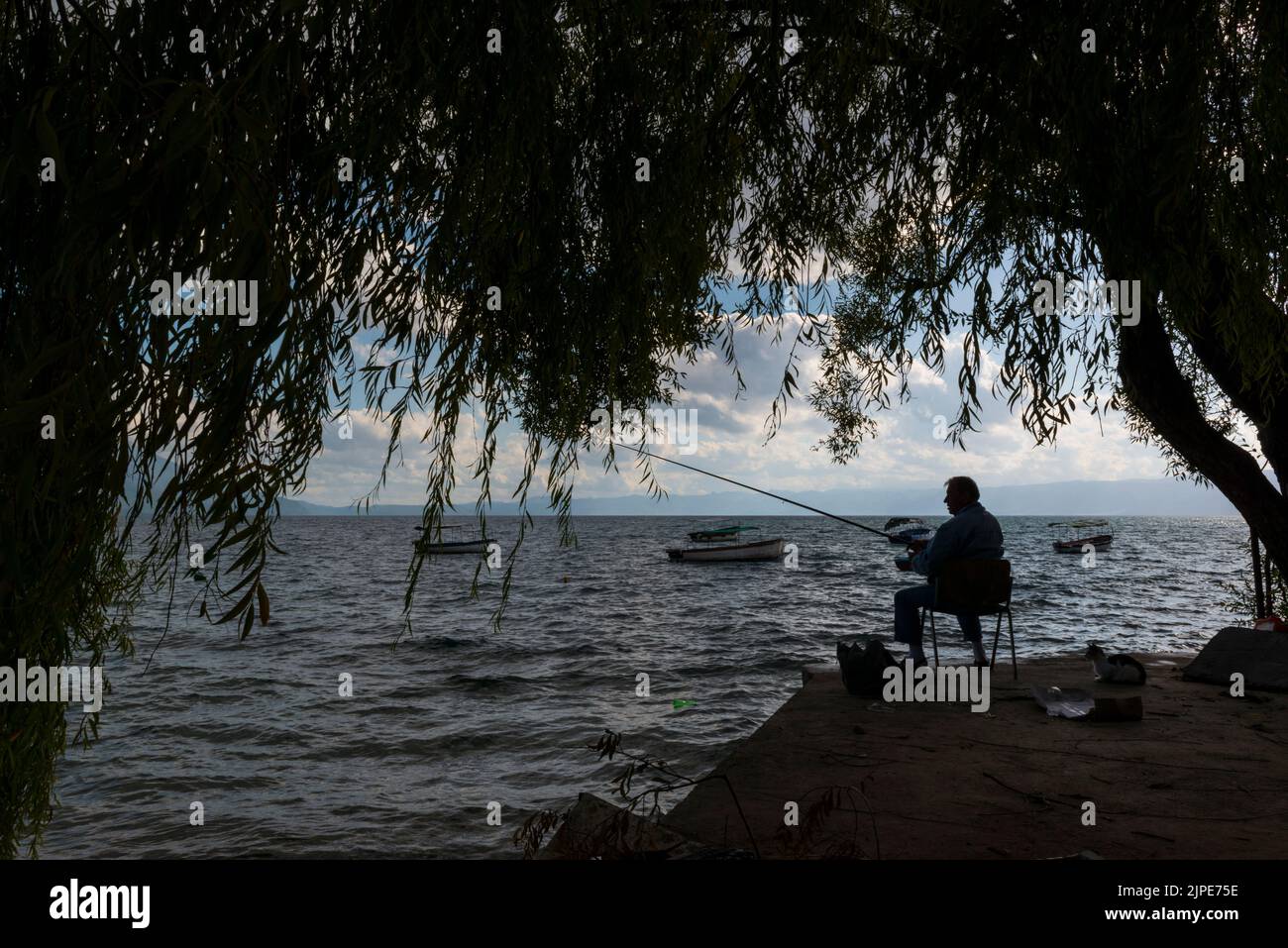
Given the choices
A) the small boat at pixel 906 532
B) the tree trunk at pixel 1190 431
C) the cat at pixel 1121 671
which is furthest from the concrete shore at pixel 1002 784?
the small boat at pixel 906 532

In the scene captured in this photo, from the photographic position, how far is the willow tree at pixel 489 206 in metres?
2.08

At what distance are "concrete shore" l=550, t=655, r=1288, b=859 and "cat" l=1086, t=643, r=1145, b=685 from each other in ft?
1.24

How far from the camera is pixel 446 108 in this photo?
3.16 metres

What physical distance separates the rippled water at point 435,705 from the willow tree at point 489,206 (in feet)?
18.2

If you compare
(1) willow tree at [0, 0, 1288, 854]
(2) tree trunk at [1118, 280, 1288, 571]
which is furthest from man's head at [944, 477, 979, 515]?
(1) willow tree at [0, 0, 1288, 854]

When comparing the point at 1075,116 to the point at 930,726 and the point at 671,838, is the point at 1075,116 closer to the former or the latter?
the point at 671,838

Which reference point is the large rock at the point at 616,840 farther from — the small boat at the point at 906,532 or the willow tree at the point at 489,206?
the small boat at the point at 906,532

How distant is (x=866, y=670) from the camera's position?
6609 mm

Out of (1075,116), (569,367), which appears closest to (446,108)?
(569,367)

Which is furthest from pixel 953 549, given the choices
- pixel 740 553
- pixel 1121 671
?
pixel 740 553

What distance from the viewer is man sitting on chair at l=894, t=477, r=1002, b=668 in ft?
23.1

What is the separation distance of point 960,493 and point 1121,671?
2.05 m

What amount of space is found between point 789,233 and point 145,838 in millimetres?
9888

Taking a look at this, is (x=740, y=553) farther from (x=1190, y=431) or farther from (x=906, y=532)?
(x=1190, y=431)
